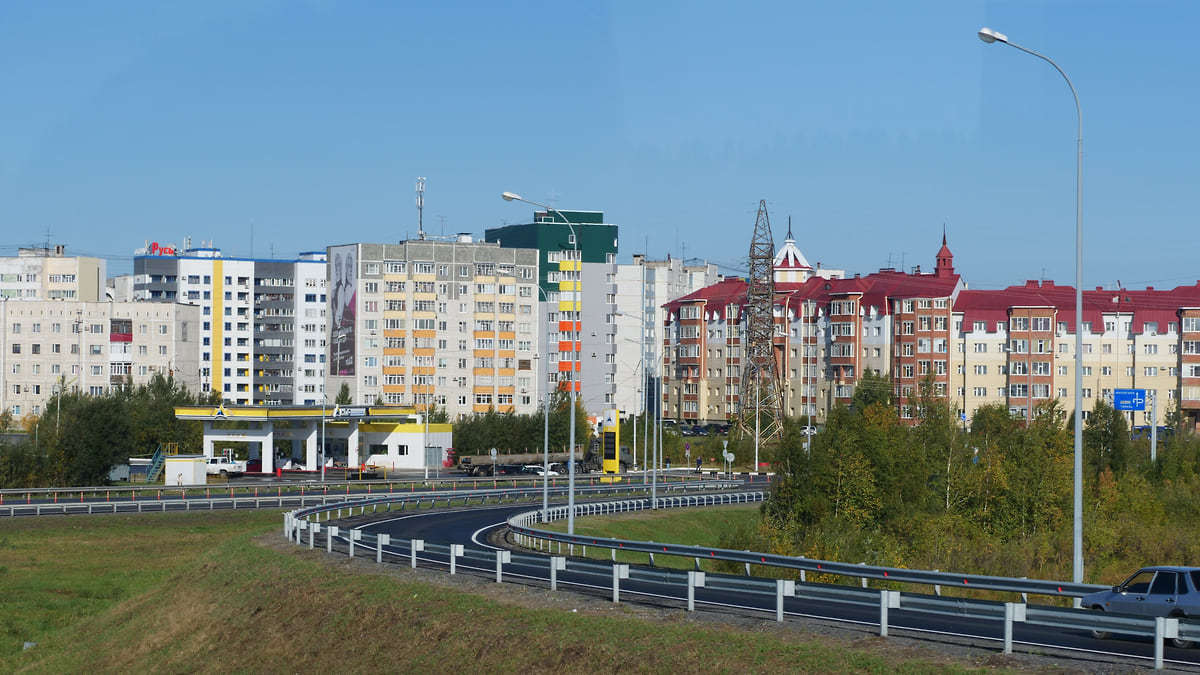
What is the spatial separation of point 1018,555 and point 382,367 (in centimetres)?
10384

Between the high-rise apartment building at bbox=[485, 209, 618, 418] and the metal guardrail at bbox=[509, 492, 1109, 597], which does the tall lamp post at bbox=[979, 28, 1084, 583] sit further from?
the high-rise apartment building at bbox=[485, 209, 618, 418]

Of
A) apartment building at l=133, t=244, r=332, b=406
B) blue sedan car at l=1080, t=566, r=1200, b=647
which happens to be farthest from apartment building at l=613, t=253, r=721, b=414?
blue sedan car at l=1080, t=566, r=1200, b=647

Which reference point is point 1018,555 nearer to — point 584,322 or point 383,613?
point 383,613

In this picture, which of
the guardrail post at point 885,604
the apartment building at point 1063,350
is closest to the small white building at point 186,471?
the apartment building at point 1063,350

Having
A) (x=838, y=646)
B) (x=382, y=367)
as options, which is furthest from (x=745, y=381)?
(x=838, y=646)

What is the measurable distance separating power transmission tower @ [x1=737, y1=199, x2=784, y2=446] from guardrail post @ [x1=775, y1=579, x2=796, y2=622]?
108305 millimetres

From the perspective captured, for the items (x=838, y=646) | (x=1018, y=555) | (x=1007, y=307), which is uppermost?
(x=1007, y=307)

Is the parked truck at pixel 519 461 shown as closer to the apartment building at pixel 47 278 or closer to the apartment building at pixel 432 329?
the apartment building at pixel 432 329

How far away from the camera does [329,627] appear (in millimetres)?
30875

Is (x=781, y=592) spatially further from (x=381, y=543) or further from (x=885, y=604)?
(x=381, y=543)

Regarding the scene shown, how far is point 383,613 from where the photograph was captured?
30469mm

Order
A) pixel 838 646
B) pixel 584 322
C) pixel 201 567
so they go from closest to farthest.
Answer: pixel 838 646
pixel 201 567
pixel 584 322

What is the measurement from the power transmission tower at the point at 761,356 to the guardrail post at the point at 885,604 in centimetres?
11059

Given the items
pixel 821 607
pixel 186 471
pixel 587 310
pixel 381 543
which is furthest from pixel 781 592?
pixel 587 310
